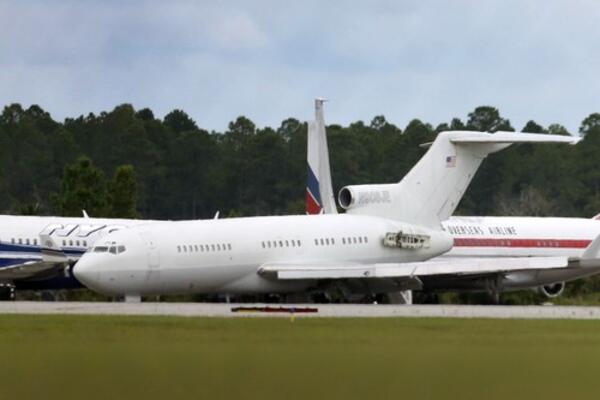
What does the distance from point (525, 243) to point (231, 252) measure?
63.1 feet

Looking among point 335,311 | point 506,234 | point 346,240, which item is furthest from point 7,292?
point 506,234

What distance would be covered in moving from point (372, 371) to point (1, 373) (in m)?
5.46

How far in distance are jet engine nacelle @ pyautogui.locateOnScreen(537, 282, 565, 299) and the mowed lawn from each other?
32.8 metres

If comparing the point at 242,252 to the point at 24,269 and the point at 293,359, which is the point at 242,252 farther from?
the point at 293,359

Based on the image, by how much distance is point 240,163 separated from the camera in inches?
6619

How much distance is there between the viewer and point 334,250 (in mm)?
63156

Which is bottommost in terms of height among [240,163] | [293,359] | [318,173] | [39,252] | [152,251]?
[293,359]

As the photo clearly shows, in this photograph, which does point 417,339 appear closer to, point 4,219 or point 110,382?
point 110,382

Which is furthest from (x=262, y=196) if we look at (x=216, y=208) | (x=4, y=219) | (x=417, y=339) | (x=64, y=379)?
(x=64, y=379)

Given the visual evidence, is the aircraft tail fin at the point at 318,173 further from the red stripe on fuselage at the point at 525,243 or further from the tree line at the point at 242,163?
the tree line at the point at 242,163

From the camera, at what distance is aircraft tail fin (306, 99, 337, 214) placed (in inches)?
3027

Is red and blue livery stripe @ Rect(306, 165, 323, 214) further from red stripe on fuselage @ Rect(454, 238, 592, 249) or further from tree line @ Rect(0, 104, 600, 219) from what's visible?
tree line @ Rect(0, 104, 600, 219)

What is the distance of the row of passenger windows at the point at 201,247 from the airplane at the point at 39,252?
11.0 ft

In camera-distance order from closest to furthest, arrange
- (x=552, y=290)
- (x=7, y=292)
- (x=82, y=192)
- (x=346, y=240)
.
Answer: (x=7, y=292) → (x=346, y=240) → (x=552, y=290) → (x=82, y=192)
